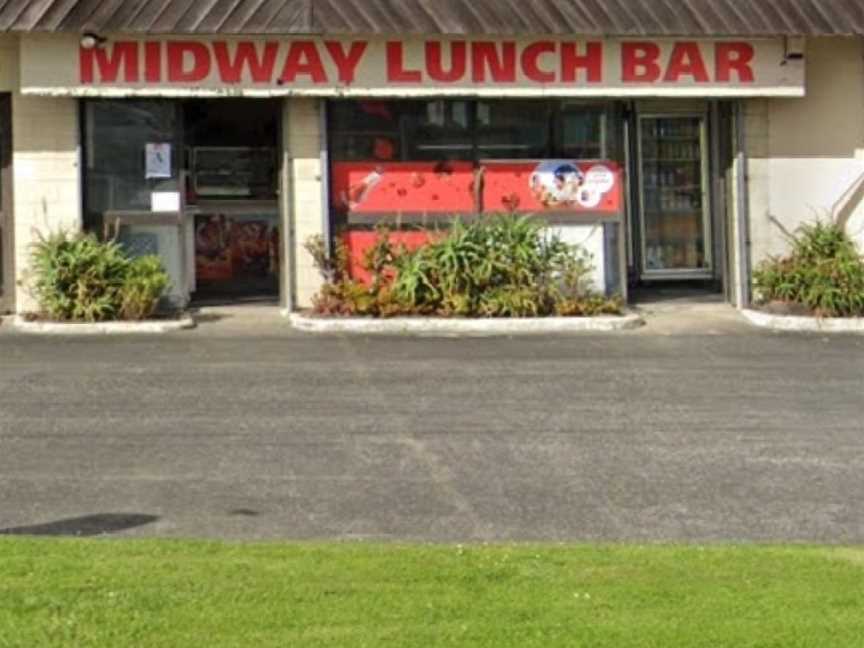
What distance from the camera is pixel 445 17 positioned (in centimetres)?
1502

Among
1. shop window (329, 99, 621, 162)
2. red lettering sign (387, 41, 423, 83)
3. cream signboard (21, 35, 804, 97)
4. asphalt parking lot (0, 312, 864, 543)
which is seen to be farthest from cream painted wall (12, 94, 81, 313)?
red lettering sign (387, 41, 423, 83)

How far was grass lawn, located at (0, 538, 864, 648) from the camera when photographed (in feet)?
→ 17.0

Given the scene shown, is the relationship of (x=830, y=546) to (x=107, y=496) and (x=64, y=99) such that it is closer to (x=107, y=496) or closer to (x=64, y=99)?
(x=107, y=496)

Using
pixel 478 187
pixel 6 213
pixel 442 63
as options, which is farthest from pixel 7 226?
pixel 478 187

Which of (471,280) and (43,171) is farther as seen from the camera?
(43,171)

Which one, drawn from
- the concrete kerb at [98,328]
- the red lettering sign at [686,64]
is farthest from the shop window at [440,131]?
the concrete kerb at [98,328]

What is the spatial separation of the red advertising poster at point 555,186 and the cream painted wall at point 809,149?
5.76 feet

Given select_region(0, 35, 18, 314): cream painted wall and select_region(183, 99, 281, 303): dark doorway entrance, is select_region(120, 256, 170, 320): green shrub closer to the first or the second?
select_region(0, 35, 18, 314): cream painted wall

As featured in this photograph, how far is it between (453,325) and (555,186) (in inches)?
106

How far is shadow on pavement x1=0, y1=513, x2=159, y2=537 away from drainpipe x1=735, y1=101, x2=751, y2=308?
10465mm

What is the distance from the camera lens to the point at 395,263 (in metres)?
15.1

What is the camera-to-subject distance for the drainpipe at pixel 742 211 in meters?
16.4

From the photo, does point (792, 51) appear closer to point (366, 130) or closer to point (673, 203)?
point (673, 203)

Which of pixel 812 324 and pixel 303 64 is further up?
pixel 303 64
